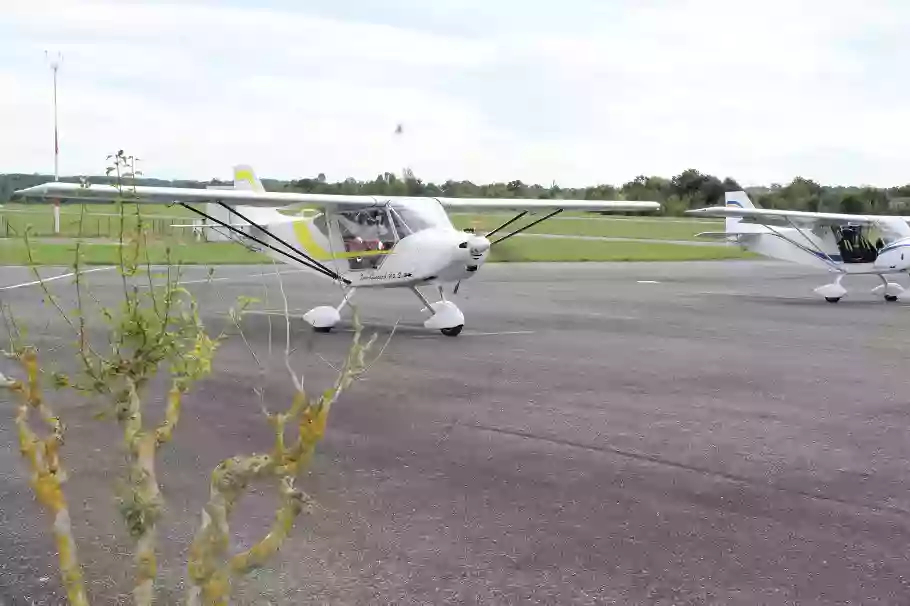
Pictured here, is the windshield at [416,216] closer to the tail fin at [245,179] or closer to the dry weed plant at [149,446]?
the tail fin at [245,179]

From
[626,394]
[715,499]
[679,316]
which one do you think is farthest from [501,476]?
[679,316]

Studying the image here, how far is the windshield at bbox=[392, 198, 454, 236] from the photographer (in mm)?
Answer: 15102

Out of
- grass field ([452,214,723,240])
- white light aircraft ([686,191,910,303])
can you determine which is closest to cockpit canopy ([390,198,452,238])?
white light aircraft ([686,191,910,303])

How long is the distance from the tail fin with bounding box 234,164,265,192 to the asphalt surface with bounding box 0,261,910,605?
587 cm

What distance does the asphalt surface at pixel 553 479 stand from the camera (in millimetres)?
4848

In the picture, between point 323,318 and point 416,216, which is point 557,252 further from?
point 323,318

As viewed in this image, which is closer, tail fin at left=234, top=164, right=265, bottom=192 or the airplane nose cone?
the airplane nose cone

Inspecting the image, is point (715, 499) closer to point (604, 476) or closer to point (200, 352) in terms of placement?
point (604, 476)

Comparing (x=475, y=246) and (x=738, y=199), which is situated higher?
(x=738, y=199)

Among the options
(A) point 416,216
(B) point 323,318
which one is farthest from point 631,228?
(B) point 323,318

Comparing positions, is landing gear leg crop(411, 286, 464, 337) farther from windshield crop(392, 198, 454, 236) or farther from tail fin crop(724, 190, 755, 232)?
tail fin crop(724, 190, 755, 232)

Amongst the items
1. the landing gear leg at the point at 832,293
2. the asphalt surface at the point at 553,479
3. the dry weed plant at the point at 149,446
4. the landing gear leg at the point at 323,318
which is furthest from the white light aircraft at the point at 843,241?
the dry weed plant at the point at 149,446

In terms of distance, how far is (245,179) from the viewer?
19.4 metres

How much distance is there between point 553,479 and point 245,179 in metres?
14.1
